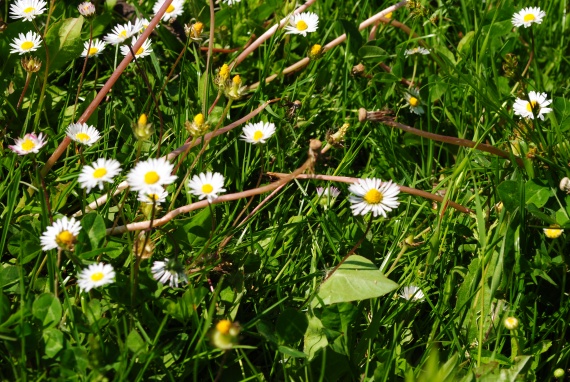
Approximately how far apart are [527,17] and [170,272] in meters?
1.66

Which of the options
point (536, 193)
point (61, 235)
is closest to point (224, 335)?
point (61, 235)

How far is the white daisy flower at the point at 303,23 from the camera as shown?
2.59 metres

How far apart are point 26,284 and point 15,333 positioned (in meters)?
0.22

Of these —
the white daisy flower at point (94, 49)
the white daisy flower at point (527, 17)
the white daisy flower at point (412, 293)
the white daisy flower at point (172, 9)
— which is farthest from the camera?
the white daisy flower at point (527, 17)

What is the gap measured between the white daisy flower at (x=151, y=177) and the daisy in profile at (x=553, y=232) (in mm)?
1027

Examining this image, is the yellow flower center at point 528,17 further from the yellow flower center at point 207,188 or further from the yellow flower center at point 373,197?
the yellow flower center at point 207,188

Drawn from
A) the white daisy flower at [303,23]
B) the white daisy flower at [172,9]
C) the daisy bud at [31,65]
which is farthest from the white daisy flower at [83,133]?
the white daisy flower at [303,23]

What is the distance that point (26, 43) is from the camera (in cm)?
235

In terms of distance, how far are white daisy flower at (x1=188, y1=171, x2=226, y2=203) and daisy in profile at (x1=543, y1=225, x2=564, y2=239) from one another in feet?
2.91

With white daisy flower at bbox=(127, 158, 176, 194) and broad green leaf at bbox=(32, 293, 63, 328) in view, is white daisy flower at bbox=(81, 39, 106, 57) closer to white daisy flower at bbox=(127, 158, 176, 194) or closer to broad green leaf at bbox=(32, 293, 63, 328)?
white daisy flower at bbox=(127, 158, 176, 194)

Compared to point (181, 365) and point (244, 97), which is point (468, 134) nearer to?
point (244, 97)

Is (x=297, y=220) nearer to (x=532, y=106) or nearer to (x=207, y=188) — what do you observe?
(x=207, y=188)

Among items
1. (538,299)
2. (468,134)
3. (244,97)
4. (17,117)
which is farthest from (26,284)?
(468,134)

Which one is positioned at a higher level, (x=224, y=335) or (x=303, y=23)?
(x=303, y=23)
